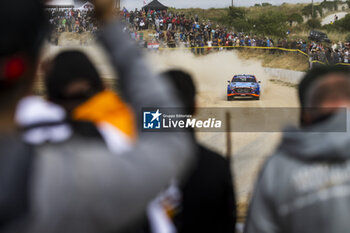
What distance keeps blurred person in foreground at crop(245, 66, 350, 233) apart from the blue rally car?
64.1 ft

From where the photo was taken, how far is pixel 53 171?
2.35 feet

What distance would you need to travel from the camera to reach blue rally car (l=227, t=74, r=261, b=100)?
21219 millimetres

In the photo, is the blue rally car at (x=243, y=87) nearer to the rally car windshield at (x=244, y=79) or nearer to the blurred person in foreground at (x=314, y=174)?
the rally car windshield at (x=244, y=79)

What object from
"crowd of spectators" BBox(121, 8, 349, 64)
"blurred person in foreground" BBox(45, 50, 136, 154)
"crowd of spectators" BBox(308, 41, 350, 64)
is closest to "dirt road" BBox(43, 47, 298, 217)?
"crowd of spectators" BBox(121, 8, 349, 64)

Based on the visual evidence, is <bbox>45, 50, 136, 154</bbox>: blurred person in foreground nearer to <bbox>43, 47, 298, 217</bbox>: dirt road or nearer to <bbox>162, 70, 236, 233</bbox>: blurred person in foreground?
<bbox>162, 70, 236, 233</bbox>: blurred person in foreground

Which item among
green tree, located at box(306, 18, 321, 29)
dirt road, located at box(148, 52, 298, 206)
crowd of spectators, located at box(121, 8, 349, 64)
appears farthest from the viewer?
green tree, located at box(306, 18, 321, 29)

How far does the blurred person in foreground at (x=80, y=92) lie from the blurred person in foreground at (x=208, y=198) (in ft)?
2.22

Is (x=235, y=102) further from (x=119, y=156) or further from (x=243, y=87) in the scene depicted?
(x=119, y=156)

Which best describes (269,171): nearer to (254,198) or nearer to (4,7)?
(254,198)

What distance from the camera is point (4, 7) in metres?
0.71

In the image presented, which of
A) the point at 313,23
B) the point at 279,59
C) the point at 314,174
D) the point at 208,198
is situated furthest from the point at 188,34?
the point at 314,174

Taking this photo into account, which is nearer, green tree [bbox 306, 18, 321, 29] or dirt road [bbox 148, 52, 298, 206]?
dirt road [bbox 148, 52, 298, 206]

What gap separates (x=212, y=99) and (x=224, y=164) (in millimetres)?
21973

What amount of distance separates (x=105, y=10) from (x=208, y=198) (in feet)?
4.97
